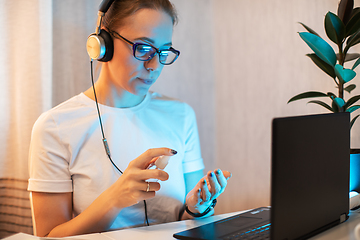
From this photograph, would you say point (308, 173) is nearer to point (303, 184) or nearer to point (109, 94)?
point (303, 184)

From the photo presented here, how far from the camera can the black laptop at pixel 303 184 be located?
613 mm

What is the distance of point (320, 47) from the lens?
3.89 ft

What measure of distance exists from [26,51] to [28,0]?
204 mm

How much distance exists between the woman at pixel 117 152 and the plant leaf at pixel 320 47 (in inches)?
19.3

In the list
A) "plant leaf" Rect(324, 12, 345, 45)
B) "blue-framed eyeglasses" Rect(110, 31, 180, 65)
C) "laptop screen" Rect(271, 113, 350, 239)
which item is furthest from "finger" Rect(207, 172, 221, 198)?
"plant leaf" Rect(324, 12, 345, 45)

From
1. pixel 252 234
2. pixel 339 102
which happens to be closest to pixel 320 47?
pixel 339 102

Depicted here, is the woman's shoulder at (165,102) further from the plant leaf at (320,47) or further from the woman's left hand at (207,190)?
the plant leaf at (320,47)

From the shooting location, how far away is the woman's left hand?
94cm

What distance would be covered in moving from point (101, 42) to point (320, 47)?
764 millimetres

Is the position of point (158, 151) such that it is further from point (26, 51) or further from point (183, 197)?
point (26, 51)

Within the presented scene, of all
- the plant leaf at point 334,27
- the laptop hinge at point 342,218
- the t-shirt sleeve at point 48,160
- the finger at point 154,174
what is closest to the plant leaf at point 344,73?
the plant leaf at point 334,27

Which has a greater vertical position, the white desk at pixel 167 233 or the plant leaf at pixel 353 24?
the plant leaf at pixel 353 24

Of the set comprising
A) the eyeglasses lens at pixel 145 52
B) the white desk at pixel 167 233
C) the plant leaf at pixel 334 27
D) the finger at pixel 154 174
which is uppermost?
the plant leaf at pixel 334 27

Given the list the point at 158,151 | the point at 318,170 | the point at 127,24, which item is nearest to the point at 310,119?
the point at 318,170
